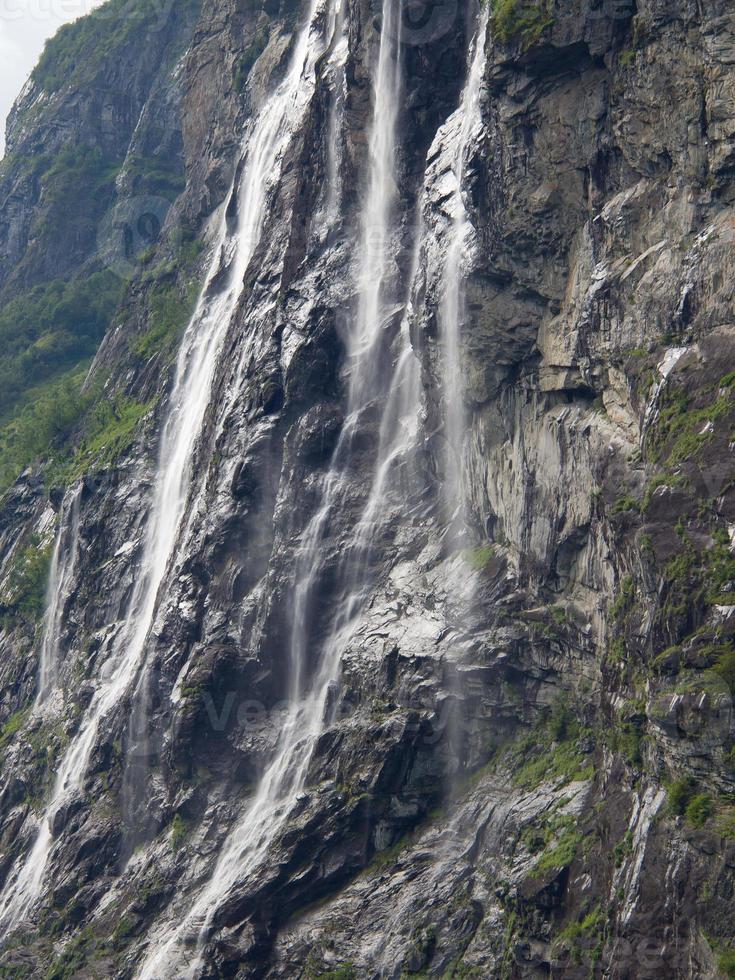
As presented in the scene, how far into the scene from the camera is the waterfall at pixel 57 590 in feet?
185

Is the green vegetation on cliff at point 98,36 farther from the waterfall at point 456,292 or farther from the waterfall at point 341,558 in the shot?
the waterfall at point 456,292

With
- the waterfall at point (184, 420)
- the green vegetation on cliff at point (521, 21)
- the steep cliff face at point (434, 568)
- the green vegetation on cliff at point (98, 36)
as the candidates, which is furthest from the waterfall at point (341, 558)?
the green vegetation on cliff at point (98, 36)

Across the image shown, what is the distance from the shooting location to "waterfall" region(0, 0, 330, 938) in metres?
46.8

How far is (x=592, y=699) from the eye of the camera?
95.4 ft

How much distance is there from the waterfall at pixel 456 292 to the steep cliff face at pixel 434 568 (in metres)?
0.17

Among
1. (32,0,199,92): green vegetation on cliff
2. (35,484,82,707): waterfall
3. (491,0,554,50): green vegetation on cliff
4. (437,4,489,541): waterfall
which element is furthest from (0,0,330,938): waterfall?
(32,0,199,92): green vegetation on cliff

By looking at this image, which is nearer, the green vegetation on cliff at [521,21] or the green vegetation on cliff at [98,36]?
the green vegetation on cliff at [521,21]

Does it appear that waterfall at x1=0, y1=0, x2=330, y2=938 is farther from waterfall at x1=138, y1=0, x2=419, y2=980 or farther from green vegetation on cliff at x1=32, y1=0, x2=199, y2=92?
green vegetation on cliff at x1=32, y1=0, x2=199, y2=92

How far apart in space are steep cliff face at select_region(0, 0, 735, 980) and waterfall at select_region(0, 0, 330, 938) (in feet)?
0.98

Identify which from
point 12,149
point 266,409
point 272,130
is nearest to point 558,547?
point 266,409

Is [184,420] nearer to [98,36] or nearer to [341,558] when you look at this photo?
[341,558]

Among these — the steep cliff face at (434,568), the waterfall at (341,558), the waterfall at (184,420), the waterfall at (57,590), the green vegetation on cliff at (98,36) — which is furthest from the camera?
the green vegetation on cliff at (98,36)

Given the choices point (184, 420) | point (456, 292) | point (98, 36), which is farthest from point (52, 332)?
point (456, 292)

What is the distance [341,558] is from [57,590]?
26553 millimetres
